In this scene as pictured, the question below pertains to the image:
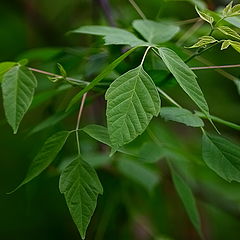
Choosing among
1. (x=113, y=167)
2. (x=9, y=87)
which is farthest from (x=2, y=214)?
(x=9, y=87)

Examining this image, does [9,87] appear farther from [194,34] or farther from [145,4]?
[145,4]

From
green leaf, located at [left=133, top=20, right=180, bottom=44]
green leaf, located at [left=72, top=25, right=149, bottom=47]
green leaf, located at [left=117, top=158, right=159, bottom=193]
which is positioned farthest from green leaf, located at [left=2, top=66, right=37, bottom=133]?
green leaf, located at [left=117, top=158, right=159, bottom=193]

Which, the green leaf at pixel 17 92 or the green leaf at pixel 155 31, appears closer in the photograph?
the green leaf at pixel 17 92

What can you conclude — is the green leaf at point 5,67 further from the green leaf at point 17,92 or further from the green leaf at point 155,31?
the green leaf at point 155,31

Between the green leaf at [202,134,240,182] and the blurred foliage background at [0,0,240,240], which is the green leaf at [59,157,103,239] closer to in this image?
the green leaf at [202,134,240,182]

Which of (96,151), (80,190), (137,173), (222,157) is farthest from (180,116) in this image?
(96,151)

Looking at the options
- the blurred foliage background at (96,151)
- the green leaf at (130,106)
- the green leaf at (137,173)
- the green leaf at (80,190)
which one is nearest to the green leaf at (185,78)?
the green leaf at (130,106)

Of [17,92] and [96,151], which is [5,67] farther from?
[96,151]

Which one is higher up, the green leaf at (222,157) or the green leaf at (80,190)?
the green leaf at (80,190)
